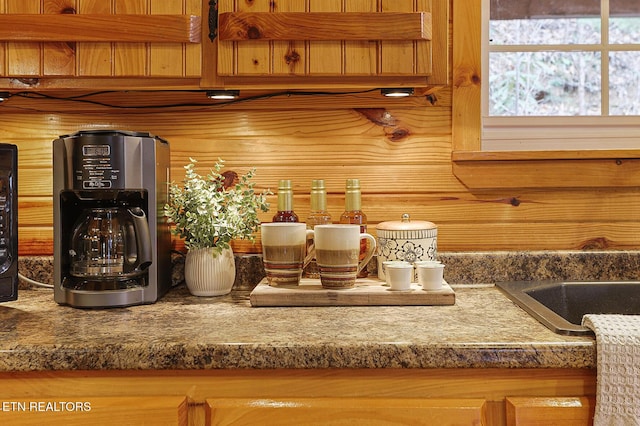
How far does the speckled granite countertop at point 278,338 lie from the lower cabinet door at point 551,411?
0.06 meters

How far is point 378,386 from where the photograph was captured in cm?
103

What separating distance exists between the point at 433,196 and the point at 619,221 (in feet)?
1.59

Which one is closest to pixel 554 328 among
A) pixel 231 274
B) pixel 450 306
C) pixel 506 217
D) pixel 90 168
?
pixel 450 306

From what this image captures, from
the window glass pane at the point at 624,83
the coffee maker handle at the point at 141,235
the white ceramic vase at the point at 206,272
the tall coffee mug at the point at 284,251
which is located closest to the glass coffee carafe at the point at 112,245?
the coffee maker handle at the point at 141,235

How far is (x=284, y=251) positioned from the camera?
137 centimetres

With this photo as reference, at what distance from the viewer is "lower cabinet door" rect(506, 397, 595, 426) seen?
1001 millimetres

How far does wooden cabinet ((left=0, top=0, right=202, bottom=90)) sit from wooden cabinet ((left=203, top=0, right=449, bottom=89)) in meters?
0.07

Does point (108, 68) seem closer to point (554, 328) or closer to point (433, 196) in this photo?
point (433, 196)

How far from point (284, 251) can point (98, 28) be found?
1.98 ft

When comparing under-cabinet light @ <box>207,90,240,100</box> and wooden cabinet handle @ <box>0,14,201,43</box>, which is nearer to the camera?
wooden cabinet handle @ <box>0,14,201,43</box>

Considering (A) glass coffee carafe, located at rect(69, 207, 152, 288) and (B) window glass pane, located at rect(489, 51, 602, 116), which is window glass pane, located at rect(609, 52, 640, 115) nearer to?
(B) window glass pane, located at rect(489, 51, 602, 116)

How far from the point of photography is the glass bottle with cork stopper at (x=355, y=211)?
1.49 metres

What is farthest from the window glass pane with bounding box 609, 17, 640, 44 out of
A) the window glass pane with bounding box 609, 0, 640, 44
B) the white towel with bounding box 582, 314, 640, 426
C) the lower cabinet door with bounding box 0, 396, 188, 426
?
the lower cabinet door with bounding box 0, 396, 188, 426

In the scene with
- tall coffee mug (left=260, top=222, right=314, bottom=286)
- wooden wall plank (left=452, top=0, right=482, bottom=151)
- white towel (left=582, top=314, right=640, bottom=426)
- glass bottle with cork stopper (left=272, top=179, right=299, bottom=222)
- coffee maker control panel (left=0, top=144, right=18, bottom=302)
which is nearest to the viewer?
white towel (left=582, top=314, right=640, bottom=426)
